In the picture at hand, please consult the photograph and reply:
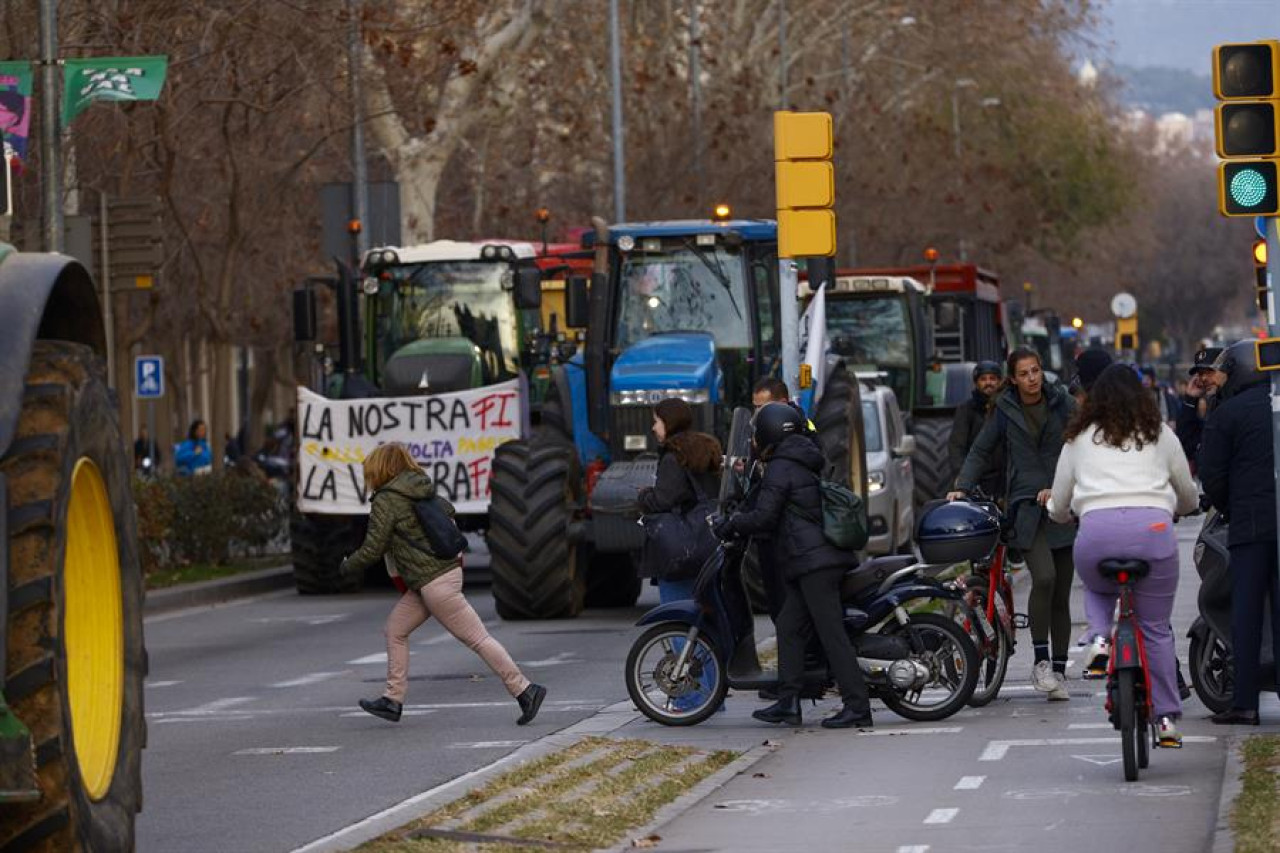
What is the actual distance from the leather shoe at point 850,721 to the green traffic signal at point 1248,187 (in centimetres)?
338

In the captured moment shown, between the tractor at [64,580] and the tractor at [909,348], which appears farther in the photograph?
the tractor at [909,348]

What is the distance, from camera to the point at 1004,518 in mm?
15453

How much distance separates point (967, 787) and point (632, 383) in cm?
1138

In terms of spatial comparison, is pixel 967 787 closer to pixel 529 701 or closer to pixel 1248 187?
pixel 1248 187

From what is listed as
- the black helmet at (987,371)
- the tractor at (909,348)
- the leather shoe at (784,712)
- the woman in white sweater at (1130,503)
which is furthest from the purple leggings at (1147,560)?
the tractor at (909,348)

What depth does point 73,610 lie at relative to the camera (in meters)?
8.18

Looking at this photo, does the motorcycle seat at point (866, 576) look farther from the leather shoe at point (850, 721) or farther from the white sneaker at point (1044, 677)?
the white sneaker at point (1044, 677)

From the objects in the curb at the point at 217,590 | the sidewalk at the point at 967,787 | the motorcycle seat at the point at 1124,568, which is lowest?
the sidewalk at the point at 967,787

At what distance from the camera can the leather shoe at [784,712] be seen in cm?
1456

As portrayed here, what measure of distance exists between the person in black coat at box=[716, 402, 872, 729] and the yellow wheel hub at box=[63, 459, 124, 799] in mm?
6148

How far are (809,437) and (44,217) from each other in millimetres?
10270

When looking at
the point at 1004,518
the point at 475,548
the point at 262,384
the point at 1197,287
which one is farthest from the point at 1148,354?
the point at 1004,518

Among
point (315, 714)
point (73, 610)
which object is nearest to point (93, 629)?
point (73, 610)

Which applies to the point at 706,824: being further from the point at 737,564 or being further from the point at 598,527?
the point at 598,527
